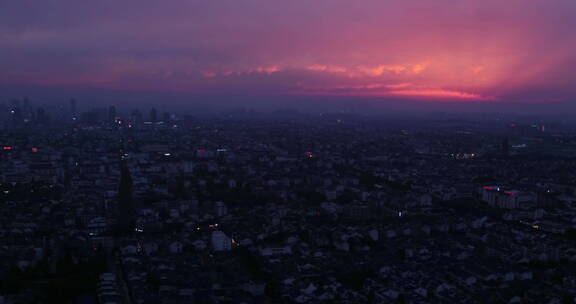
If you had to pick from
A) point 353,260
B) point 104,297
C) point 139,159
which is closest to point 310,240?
point 353,260

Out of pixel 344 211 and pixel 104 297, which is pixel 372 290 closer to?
pixel 104 297

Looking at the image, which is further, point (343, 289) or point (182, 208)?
point (182, 208)

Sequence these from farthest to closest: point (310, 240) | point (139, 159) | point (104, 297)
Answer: point (139, 159) → point (310, 240) → point (104, 297)

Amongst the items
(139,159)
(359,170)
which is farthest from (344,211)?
(139,159)

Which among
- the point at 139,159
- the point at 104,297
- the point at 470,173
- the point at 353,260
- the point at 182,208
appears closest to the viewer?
the point at 104,297

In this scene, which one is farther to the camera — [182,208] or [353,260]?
[182,208]

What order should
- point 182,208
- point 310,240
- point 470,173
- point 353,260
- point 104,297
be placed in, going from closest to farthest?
point 104,297
point 353,260
point 310,240
point 182,208
point 470,173

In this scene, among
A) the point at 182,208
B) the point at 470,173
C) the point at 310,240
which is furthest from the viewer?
the point at 470,173

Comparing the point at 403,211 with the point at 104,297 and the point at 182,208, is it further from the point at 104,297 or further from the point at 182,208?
the point at 104,297
